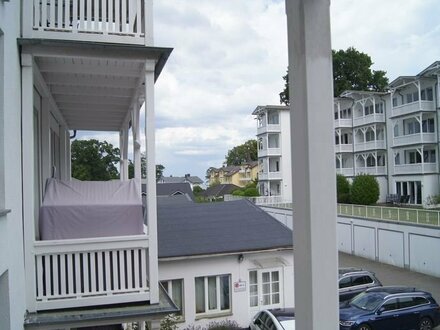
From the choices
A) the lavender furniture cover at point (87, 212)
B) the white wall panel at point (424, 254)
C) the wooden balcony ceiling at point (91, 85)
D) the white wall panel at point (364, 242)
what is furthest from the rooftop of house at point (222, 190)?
the lavender furniture cover at point (87, 212)

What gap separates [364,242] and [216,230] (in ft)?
34.5

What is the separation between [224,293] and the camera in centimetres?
1082

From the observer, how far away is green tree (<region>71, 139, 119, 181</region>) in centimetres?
2448

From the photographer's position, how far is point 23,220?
4051 millimetres

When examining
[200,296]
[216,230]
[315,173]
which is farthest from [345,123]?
[315,173]

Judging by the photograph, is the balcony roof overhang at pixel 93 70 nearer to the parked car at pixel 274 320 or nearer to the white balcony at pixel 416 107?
the parked car at pixel 274 320

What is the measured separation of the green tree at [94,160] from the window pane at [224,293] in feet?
49.7

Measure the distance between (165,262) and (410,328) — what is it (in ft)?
21.8

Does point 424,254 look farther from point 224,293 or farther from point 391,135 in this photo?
point 391,135

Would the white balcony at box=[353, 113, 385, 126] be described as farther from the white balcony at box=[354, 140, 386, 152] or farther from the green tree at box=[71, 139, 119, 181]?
the green tree at box=[71, 139, 119, 181]

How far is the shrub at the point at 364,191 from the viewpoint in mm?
29250

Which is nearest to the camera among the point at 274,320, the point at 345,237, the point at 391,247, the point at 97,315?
the point at 97,315

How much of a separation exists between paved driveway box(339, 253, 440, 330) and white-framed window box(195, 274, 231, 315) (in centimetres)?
723

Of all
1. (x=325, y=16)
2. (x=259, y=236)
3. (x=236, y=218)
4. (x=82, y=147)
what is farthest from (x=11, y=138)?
(x=82, y=147)
